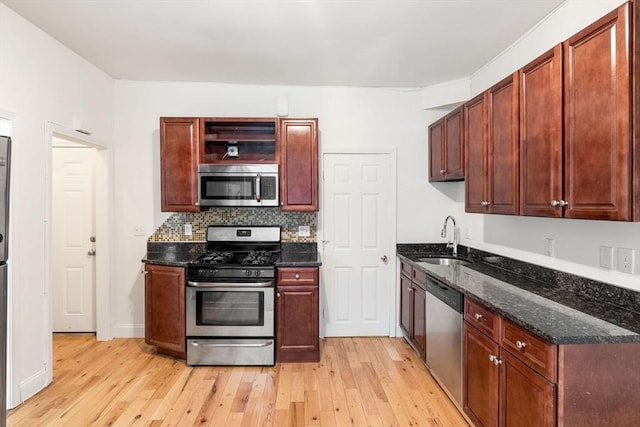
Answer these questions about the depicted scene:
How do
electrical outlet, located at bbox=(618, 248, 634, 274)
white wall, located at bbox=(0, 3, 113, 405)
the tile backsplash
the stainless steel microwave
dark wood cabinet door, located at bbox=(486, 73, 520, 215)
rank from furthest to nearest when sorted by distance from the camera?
the tile backsplash → the stainless steel microwave → white wall, located at bbox=(0, 3, 113, 405) → dark wood cabinet door, located at bbox=(486, 73, 520, 215) → electrical outlet, located at bbox=(618, 248, 634, 274)

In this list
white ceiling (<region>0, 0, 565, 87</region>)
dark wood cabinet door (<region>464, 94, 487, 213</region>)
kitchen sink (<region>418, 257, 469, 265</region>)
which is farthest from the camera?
kitchen sink (<region>418, 257, 469, 265</region>)

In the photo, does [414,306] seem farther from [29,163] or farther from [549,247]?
[29,163]

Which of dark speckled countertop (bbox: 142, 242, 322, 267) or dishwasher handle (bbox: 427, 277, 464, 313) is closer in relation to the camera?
dishwasher handle (bbox: 427, 277, 464, 313)

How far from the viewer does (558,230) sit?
2.24m

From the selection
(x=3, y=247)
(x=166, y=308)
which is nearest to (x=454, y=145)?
(x=166, y=308)

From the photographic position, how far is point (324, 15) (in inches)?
91.5

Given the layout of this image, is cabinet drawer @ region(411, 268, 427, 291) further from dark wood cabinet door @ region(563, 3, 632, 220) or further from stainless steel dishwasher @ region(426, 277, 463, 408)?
dark wood cabinet door @ region(563, 3, 632, 220)

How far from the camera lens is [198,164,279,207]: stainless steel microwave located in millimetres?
3217

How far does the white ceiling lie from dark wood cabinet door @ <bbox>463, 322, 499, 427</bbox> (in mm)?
2104

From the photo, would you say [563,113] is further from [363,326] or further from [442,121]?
[363,326]

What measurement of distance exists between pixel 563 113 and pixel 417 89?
7.01ft

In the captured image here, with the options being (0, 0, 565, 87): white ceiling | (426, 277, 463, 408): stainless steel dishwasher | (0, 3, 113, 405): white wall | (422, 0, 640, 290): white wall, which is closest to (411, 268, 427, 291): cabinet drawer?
(426, 277, 463, 408): stainless steel dishwasher

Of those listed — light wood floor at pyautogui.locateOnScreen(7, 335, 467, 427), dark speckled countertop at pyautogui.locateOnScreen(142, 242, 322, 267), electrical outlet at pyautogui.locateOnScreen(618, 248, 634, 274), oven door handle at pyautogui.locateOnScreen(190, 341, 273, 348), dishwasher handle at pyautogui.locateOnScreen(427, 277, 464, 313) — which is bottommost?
light wood floor at pyautogui.locateOnScreen(7, 335, 467, 427)

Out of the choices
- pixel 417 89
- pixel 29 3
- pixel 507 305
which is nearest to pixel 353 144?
pixel 417 89
